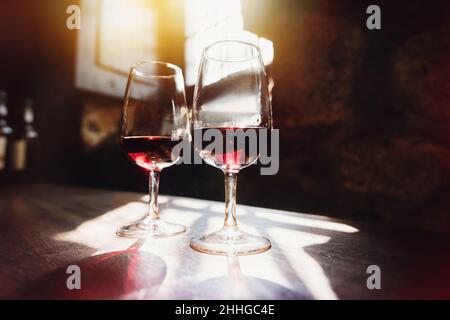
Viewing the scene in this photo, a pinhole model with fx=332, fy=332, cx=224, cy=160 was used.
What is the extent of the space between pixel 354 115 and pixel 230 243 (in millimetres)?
876

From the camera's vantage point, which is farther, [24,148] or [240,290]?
[24,148]

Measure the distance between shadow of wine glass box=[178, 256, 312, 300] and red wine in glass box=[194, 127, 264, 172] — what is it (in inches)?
9.3

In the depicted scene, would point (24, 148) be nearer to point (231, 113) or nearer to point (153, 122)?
point (153, 122)

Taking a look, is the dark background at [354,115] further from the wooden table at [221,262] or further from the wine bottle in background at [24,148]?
the wine bottle in background at [24,148]

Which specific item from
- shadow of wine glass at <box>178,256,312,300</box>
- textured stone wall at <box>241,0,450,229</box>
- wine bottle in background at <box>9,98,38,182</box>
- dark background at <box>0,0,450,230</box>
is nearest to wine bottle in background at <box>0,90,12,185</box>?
wine bottle in background at <box>9,98,38,182</box>

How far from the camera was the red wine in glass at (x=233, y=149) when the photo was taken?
0.58 metres

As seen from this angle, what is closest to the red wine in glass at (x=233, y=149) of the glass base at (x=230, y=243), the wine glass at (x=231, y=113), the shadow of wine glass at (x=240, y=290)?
the wine glass at (x=231, y=113)

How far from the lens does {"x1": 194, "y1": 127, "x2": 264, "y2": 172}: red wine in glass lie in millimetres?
576

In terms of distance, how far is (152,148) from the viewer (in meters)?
0.69

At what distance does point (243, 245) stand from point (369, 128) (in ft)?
2.82

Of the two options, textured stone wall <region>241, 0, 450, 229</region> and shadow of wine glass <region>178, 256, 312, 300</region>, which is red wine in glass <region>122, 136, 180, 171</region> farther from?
textured stone wall <region>241, 0, 450, 229</region>

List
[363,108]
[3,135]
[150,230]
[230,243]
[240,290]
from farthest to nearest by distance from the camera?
[3,135] → [363,108] → [150,230] → [230,243] → [240,290]

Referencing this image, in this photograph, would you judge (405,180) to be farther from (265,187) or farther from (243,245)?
(243,245)

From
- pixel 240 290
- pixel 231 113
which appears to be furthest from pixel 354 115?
pixel 240 290
